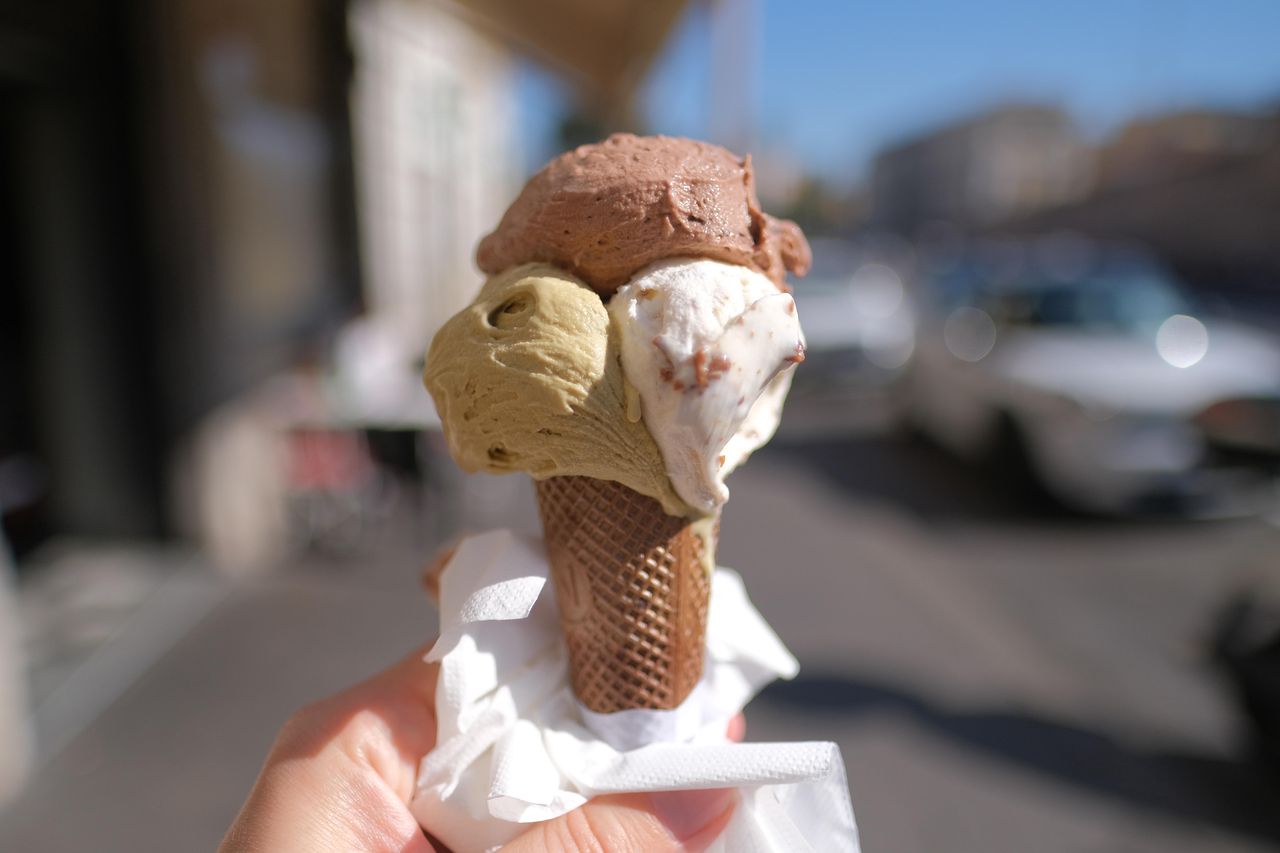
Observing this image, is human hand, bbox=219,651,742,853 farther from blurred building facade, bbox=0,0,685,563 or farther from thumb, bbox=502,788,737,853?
blurred building facade, bbox=0,0,685,563

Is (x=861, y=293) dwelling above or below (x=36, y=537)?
above

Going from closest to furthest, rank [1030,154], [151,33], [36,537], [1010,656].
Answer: [1010,656]
[151,33]
[36,537]
[1030,154]

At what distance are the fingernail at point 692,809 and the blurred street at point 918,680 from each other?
6.08 feet

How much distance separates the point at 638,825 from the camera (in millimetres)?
1133

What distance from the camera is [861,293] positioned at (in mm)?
10227

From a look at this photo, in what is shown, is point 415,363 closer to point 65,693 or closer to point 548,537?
point 65,693

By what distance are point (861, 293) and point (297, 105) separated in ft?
23.3

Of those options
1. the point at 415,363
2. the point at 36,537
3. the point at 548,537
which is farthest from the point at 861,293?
the point at 548,537

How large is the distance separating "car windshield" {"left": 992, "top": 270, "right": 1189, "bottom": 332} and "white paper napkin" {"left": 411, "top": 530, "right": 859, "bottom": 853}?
20.3 ft

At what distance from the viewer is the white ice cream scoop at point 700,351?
0.98m

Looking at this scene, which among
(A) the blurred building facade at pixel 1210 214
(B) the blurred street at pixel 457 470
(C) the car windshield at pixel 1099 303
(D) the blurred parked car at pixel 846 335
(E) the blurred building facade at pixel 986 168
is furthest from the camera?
(E) the blurred building facade at pixel 986 168

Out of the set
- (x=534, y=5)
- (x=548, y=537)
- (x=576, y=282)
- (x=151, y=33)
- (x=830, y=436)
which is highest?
(x=534, y=5)

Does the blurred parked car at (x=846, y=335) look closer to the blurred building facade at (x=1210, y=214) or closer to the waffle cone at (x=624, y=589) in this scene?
the waffle cone at (x=624, y=589)

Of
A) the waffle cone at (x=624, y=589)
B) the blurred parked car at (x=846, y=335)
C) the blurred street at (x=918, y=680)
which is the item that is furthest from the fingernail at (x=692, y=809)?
the blurred parked car at (x=846, y=335)
